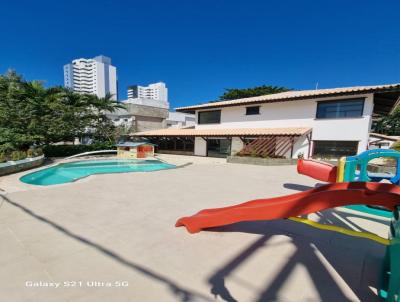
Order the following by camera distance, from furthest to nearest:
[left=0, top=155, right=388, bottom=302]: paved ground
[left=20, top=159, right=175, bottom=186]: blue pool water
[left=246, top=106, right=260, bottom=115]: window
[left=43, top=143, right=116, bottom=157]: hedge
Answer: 1. [left=246, top=106, right=260, bottom=115]: window
2. [left=43, top=143, right=116, bottom=157]: hedge
3. [left=20, top=159, right=175, bottom=186]: blue pool water
4. [left=0, top=155, right=388, bottom=302]: paved ground

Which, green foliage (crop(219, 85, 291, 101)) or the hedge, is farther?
green foliage (crop(219, 85, 291, 101))

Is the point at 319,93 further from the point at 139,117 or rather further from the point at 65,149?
the point at 139,117

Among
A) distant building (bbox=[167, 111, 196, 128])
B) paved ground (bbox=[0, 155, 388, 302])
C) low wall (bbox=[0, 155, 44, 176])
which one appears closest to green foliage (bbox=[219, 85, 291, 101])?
distant building (bbox=[167, 111, 196, 128])

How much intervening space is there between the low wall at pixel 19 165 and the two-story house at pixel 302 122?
479 inches

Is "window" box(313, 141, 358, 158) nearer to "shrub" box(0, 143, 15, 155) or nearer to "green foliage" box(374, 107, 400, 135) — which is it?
"shrub" box(0, 143, 15, 155)

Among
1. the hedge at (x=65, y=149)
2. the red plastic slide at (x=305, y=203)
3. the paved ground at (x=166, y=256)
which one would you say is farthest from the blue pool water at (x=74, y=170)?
the red plastic slide at (x=305, y=203)

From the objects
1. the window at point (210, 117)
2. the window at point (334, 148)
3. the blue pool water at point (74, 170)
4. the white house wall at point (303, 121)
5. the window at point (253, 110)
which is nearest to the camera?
the blue pool water at point (74, 170)

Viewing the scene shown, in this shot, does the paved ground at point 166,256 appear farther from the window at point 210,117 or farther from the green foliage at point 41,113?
the window at point 210,117

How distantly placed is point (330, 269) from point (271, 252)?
A: 2.92ft

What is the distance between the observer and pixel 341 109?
50.4 ft

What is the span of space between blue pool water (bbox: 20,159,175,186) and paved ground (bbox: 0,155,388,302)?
210 inches

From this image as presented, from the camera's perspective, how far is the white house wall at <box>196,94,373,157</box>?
14.6m

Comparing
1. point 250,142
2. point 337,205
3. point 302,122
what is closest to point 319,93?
point 302,122

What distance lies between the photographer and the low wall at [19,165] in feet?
33.7
